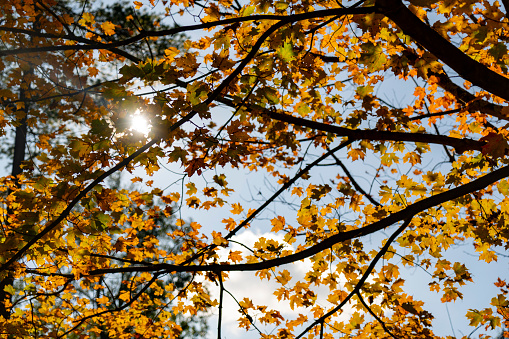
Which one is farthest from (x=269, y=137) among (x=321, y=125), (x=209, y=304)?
(x=209, y=304)

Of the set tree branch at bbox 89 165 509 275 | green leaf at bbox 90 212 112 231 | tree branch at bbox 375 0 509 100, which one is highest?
tree branch at bbox 375 0 509 100

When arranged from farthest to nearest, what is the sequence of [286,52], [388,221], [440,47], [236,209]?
[236,209] → [286,52] → [388,221] → [440,47]

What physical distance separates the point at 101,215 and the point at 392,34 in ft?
11.0

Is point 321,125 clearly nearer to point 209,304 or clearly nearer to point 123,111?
point 123,111

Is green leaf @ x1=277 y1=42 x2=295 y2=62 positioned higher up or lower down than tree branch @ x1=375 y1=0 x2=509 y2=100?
higher up

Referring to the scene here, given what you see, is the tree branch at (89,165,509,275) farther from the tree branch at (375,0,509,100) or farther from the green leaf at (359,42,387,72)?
the green leaf at (359,42,387,72)

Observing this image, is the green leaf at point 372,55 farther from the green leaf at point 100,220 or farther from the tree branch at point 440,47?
the green leaf at point 100,220

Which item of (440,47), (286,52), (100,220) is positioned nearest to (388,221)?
(440,47)

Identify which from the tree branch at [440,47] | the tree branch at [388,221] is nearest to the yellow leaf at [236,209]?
the tree branch at [388,221]

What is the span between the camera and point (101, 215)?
3164mm

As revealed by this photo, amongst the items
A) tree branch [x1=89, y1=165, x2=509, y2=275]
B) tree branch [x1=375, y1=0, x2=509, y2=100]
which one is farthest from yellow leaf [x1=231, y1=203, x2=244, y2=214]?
tree branch [x1=375, y1=0, x2=509, y2=100]

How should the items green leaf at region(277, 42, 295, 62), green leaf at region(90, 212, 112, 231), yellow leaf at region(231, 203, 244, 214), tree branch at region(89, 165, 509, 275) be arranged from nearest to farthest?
tree branch at region(89, 165, 509, 275)
green leaf at region(90, 212, 112, 231)
green leaf at region(277, 42, 295, 62)
yellow leaf at region(231, 203, 244, 214)

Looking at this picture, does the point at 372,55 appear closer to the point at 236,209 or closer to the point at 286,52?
the point at 286,52

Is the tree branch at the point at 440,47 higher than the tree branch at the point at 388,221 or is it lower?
higher
